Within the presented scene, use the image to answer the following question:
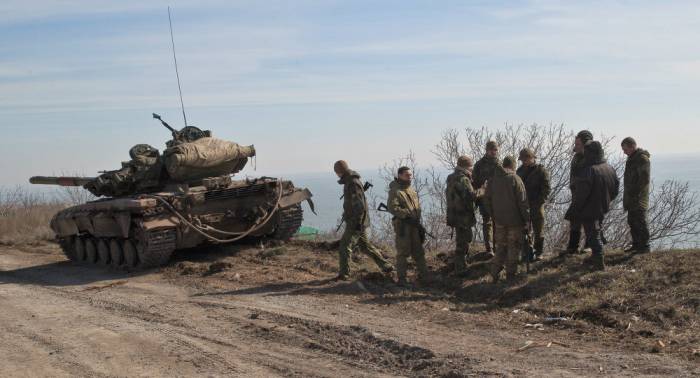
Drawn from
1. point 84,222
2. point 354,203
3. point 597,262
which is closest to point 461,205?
point 354,203

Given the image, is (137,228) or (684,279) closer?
(684,279)

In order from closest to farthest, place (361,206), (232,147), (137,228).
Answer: (361,206)
(137,228)
(232,147)

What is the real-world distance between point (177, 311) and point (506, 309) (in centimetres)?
417

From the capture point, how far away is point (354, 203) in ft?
35.0

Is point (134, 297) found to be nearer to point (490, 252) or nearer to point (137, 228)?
point (137, 228)

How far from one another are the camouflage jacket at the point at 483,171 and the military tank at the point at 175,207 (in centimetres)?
481

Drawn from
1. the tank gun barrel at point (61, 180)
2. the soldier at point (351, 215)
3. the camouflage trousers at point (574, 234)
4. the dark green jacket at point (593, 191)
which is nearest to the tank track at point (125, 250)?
the tank gun barrel at point (61, 180)

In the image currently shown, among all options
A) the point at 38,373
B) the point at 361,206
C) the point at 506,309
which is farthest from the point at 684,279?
the point at 38,373

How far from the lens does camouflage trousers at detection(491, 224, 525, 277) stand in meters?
9.58

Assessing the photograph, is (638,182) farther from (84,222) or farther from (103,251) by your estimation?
(84,222)

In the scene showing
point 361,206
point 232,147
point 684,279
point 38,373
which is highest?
point 232,147

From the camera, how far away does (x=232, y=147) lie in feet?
49.7

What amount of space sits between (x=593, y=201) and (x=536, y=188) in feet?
3.28

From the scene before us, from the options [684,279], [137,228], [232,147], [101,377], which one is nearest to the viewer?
[101,377]
